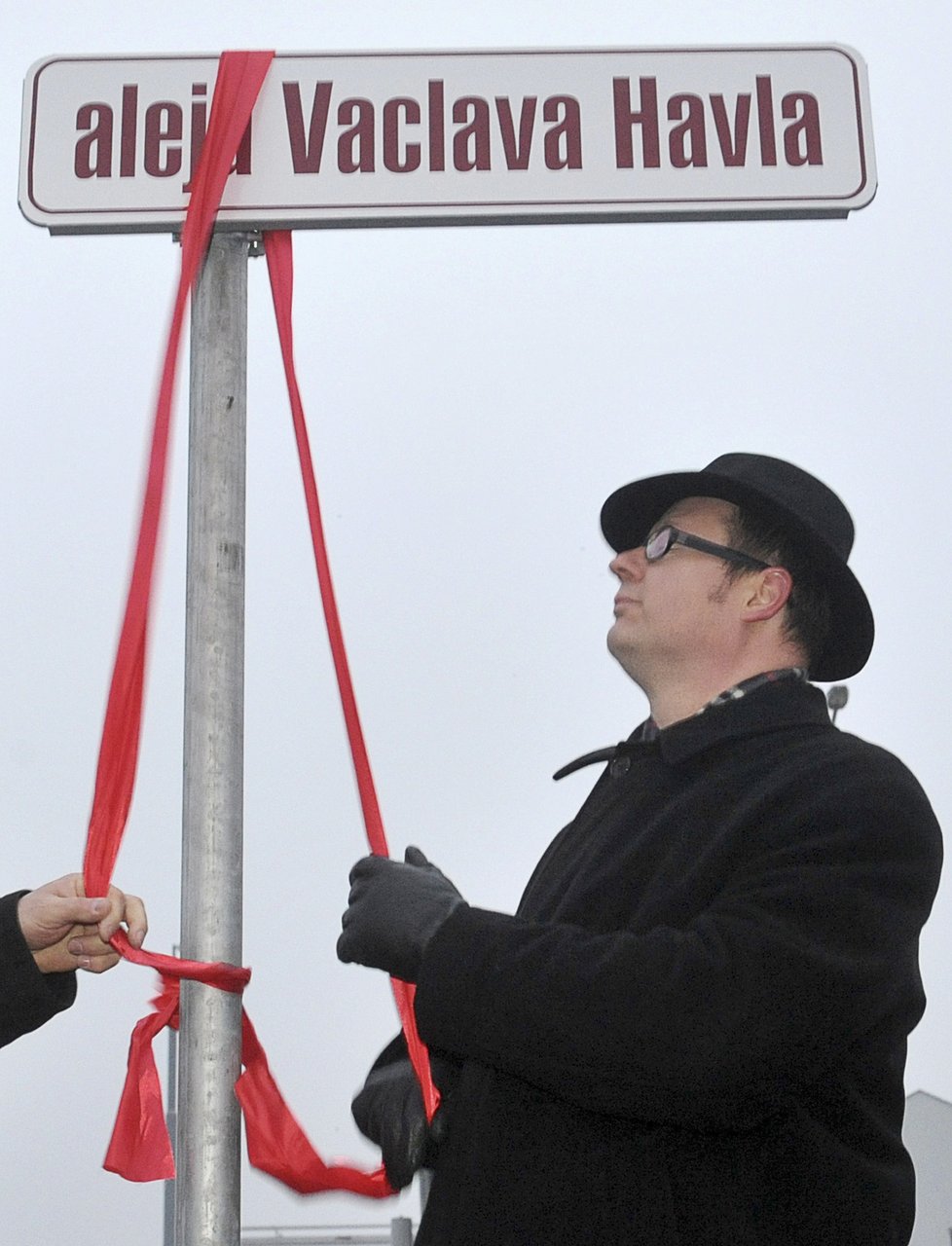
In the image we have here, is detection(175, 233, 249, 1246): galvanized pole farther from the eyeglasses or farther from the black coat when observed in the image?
the eyeglasses

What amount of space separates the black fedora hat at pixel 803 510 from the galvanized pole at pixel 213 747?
0.76 meters

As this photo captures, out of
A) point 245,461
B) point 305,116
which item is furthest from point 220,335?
point 305,116

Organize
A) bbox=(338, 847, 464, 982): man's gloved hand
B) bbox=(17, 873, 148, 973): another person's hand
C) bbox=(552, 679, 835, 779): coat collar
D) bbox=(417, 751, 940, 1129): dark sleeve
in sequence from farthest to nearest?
bbox=(552, 679, 835, 779): coat collar, bbox=(17, 873, 148, 973): another person's hand, bbox=(338, 847, 464, 982): man's gloved hand, bbox=(417, 751, 940, 1129): dark sleeve

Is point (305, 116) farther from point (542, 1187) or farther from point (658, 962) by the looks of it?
point (542, 1187)

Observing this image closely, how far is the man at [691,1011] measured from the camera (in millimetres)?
1887

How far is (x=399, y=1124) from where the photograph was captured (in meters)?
2.14

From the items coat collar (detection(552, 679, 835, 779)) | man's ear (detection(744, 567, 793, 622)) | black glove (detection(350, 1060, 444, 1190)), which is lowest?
black glove (detection(350, 1060, 444, 1190))

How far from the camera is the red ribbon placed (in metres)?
2.12

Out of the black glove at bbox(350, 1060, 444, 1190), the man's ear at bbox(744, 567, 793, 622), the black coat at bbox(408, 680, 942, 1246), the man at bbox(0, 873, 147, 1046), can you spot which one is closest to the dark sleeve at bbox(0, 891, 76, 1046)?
the man at bbox(0, 873, 147, 1046)

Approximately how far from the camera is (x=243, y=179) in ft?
7.69

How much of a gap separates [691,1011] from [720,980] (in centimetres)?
5

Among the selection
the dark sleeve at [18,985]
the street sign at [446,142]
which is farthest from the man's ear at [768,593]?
the dark sleeve at [18,985]

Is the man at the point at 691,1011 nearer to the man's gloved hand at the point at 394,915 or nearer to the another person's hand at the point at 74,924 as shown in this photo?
the man's gloved hand at the point at 394,915

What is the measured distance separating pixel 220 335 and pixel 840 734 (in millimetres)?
1107
